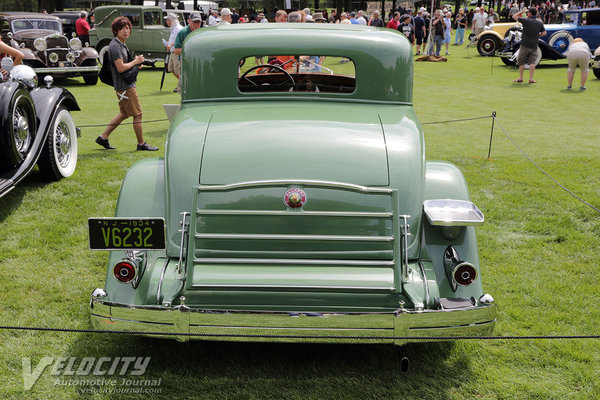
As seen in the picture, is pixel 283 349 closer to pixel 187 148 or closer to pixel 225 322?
pixel 225 322

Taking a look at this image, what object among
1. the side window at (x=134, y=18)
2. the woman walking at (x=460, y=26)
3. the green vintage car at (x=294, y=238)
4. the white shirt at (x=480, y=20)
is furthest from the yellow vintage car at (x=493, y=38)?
the green vintage car at (x=294, y=238)

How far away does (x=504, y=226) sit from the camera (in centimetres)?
579

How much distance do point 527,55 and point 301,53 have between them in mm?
14033

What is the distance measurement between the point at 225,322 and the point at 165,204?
91 centimetres

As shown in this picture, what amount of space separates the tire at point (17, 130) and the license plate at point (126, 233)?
9.95 ft

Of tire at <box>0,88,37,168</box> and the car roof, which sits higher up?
the car roof

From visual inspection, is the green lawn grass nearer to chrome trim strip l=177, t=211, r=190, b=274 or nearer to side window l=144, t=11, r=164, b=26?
chrome trim strip l=177, t=211, r=190, b=274

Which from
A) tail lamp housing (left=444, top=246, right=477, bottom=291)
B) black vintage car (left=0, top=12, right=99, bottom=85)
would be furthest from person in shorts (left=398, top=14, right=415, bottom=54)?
tail lamp housing (left=444, top=246, right=477, bottom=291)

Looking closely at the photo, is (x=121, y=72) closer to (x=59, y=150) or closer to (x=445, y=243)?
(x=59, y=150)

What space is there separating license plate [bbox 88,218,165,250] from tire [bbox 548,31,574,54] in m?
21.1

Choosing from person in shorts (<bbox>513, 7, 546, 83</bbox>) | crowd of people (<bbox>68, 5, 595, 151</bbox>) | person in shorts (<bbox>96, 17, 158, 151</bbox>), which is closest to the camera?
person in shorts (<bbox>96, 17, 158, 151</bbox>)

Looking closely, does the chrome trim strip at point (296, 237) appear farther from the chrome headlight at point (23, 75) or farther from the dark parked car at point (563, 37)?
the dark parked car at point (563, 37)

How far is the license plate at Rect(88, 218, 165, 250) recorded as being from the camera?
9.61 feet

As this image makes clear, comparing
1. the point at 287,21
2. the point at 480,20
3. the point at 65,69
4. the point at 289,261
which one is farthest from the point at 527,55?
the point at 289,261
